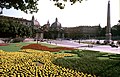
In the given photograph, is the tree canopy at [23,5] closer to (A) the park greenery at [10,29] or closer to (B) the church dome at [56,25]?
(A) the park greenery at [10,29]

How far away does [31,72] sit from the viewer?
357 inches

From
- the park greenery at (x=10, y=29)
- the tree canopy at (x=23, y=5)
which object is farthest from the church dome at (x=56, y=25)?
the tree canopy at (x=23, y=5)

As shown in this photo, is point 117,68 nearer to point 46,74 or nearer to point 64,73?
point 64,73

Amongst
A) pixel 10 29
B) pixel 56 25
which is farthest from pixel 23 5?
pixel 56 25

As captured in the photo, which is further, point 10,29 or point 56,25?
point 56,25

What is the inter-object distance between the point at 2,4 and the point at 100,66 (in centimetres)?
517

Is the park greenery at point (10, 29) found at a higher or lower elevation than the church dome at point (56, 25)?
lower

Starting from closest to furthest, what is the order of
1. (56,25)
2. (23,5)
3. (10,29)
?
(23,5) < (10,29) < (56,25)

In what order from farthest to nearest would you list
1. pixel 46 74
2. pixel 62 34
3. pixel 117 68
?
pixel 62 34
pixel 117 68
pixel 46 74

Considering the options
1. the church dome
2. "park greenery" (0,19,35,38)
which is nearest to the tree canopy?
"park greenery" (0,19,35,38)

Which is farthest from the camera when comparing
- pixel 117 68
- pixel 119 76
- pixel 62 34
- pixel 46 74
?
pixel 62 34

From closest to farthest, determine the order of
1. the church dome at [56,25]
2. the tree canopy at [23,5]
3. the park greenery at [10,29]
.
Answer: the tree canopy at [23,5] → the park greenery at [10,29] → the church dome at [56,25]

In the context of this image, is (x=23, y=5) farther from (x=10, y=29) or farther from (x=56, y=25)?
(x=56, y=25)

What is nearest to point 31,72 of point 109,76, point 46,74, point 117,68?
point 46,74
